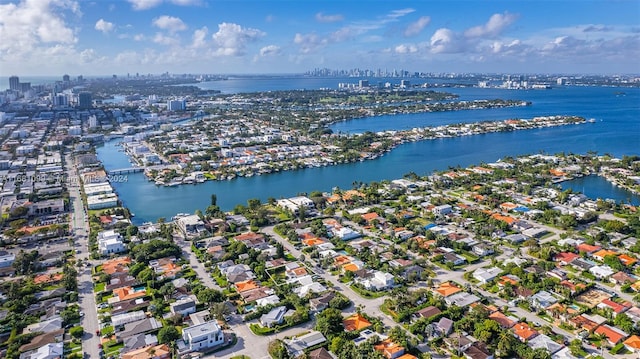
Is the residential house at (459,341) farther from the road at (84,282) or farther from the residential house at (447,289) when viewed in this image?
the road at (84,282)

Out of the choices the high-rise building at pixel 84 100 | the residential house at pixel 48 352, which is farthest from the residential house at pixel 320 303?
the high-rise building at pixel 84 100

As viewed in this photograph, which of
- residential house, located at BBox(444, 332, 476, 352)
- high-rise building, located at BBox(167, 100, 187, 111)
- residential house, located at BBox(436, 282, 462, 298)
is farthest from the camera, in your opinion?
high-rise building, located at BBox(167, 100, 187, 111)

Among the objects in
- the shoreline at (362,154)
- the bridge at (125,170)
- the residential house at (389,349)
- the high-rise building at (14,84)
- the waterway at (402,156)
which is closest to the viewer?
the residential house at (389,349)

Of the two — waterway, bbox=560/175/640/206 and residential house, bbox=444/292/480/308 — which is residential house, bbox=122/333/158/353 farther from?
waterway, bbox=560/175/640/206

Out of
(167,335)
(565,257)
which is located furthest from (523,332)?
(167,335)

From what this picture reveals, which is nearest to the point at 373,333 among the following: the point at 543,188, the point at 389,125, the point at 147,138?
the point at 543,188

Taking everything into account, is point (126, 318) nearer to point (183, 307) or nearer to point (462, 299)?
point (183, 307)

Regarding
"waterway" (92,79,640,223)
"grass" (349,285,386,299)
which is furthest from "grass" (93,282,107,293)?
"grass" (349,285,386,299)
